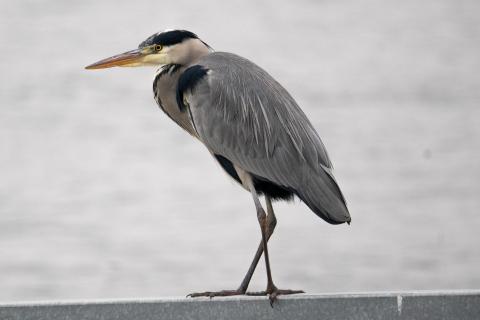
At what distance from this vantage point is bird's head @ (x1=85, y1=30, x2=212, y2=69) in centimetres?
448

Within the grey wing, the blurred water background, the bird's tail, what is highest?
the grey wing

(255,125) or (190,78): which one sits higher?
(190,78)

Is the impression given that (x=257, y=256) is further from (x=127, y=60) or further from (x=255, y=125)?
(x=127, y=60)

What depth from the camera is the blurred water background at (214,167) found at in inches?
366

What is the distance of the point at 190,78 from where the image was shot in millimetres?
4309

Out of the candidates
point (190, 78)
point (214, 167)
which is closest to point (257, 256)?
point (190, 78)

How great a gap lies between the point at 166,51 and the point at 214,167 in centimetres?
679

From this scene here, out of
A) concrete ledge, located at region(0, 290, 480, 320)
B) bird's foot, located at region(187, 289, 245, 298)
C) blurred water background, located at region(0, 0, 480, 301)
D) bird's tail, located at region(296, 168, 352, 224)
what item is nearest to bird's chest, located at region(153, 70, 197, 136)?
bird's tail, located at region(296, 168, 352, 224)

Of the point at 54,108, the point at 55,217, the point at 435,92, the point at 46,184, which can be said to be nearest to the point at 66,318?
the point at 55,217

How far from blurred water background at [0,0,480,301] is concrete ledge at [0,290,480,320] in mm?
5624

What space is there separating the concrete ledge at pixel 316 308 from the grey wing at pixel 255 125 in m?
1.05

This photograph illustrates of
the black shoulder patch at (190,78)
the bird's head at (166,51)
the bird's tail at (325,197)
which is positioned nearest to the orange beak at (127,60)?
the bird's head at (166,51)

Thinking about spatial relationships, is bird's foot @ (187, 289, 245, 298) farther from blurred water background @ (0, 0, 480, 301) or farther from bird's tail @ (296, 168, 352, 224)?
blurred water background @ (0, 0, 480, 301)

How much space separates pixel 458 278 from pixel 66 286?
9.71 ft
